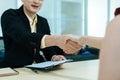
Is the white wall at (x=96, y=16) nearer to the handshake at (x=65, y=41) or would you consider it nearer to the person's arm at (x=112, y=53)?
the handshake at (x=65, y=41)

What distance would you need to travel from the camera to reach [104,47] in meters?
0.65

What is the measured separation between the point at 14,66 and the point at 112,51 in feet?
3.97

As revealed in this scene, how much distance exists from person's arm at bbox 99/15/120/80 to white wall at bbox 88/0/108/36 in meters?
3.66

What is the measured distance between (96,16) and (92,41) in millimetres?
3240

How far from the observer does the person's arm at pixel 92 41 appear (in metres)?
1.16

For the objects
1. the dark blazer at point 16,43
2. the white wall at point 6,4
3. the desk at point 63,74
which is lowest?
the desk at point 63,74

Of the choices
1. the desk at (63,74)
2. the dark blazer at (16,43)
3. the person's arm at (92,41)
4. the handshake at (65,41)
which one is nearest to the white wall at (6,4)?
the dark blazer at (16,43)

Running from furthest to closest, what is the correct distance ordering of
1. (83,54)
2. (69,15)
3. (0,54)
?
1. (69,15)
2. (83,54)
3. (0,54)

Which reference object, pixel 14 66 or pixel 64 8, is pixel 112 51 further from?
pixel 64 8

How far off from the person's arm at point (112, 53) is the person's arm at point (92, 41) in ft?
1.63

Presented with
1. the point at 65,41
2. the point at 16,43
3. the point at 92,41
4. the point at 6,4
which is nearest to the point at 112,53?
the point at 92,41

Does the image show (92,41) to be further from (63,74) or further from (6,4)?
(6,4)

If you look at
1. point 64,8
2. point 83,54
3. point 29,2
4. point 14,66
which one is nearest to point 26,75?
point 14,66

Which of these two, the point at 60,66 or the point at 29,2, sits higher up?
the point at 29,2
